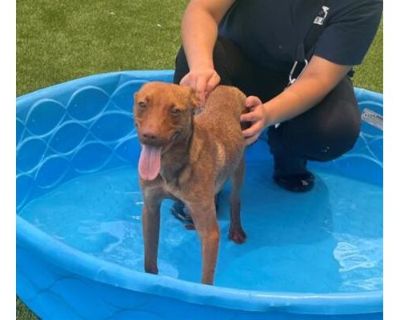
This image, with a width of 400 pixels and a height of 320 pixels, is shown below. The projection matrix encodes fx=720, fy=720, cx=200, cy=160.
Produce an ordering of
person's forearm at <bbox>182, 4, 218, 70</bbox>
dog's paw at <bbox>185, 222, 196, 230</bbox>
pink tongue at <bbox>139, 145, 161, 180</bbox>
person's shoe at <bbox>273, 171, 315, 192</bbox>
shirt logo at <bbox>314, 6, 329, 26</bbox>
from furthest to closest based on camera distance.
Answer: person's shoe at <bbox>273, 171, 315, 192</bbox> → dog's paw at <bbox>185, 222, 196, 230</bbox> → shirt logo at <bbox>314, 6, 329, 26</bbox> → person's forearm at <bbox>182, 4, 218, 70</bbox> → pink tongue at <bbox>139, 145, 161, 180</bbox>

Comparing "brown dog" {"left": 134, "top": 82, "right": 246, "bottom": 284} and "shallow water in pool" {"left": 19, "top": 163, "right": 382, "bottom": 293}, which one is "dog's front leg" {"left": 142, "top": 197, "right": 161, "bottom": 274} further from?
"shallow water in pool" {"left": 19, "top": 163, "right": 382, "bottom": 293}

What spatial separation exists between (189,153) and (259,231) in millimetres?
868

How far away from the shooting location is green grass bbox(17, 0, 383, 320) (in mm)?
3846

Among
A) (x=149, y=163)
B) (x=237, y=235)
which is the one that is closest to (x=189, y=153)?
(x=149, y=163)

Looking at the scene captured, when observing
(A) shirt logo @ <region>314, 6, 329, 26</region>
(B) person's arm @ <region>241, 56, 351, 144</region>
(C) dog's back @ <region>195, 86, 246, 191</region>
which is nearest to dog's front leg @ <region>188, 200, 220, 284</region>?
(C) dog's back @ <region>195, 86, 246, 191</region>

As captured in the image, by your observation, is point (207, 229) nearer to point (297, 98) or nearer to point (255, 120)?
point (255, 120)

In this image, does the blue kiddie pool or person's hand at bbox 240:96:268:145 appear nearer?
the blue kiddie pool

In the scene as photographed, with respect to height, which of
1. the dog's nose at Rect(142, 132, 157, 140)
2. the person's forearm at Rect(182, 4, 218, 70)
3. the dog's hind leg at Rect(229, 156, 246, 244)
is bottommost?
the dog's hind leg at Rect(229, 156, 246, 244)

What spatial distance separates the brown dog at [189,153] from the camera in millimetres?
1691

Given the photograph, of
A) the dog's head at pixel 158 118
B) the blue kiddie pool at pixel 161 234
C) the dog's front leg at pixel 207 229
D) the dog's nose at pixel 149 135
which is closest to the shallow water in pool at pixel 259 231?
the blue kiddie pool at pixel 161 234

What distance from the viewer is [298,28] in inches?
99.7

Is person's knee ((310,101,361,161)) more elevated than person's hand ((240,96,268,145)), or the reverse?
person's hand ((240,96,268,145))

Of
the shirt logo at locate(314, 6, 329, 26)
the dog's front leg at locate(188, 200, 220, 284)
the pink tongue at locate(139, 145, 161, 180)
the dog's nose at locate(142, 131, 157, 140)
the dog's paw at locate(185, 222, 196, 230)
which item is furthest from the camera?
the dog's paw at locate(185, 222, 196, 230)

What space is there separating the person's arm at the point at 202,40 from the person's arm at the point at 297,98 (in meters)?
0.16
